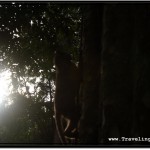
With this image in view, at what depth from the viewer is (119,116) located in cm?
342

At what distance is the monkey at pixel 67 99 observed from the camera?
4484 millimetres

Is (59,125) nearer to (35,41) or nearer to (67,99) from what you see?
(67,99)

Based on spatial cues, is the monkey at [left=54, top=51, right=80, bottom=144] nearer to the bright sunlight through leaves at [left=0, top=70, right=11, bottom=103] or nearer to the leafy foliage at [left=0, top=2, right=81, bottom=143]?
the bright sunlight through leaves at [left=0, top=70, right=11, bottom=103]

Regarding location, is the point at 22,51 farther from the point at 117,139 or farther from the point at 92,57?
the point at 117,139

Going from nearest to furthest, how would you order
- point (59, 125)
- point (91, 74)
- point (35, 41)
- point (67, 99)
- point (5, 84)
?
point (91, 74) → point (67, 99) → point (59, 125) → point (5, 84) → point (35, 41)

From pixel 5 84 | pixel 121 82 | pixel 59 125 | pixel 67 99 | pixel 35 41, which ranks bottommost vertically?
pixel 59 125

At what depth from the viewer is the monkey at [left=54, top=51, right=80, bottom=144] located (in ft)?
14.7

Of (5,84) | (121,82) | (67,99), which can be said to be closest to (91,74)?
(121,82)

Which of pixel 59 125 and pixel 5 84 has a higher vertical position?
pixel 5 84

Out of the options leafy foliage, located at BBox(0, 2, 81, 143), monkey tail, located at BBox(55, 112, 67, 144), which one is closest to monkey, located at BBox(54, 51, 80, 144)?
monkey tail, located at BBox(55, 112, 67, 144)

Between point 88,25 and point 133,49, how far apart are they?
803 millimetres

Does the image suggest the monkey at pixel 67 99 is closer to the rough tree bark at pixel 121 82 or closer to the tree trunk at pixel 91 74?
the tree trunk at pixel 91 74

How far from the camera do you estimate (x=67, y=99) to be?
4617 millimetres

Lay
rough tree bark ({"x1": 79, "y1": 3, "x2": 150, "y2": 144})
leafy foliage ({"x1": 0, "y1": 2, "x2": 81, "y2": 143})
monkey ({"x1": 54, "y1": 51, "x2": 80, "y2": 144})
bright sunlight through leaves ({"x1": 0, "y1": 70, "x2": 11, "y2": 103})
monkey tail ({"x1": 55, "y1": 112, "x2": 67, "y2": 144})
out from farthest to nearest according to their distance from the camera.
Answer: leafy foliage ({"x1": 0, "y1": 2, "x2": 81, "y2": 143}), bright sunlight through leaves ({"x1": 0, "y1": 70, "x2": 11, "y2": 103}), monkey tail ({"x1": 55, "y1": 112, "x2": 67, "y2": 144}), monkey ({"x1": 54, "y1": 51, "x2": 80, "y2": 144}), rough tree bark ({"x1": 79, "y1": 3, "x2": 150, "y2": 144})
